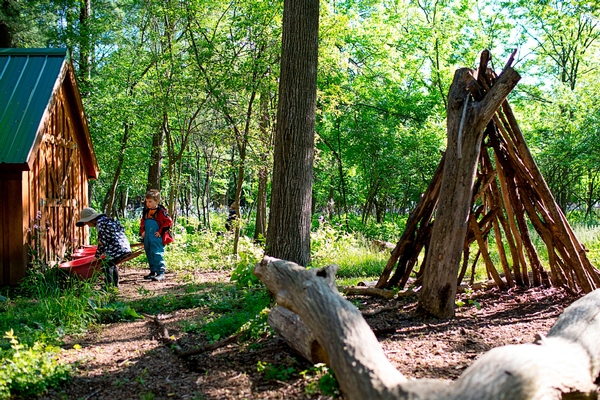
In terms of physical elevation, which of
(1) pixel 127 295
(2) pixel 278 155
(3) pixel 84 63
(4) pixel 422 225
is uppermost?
(3) pixel 84 63

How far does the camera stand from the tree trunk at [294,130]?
21.0ft

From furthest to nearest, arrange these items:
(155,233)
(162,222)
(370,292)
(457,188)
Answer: (162,222), (155,233), (370,292), (457,188)

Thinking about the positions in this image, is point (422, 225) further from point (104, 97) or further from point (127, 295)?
point (104, 97)

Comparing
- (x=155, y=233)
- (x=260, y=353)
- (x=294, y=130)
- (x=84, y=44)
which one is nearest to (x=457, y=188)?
(x=294, y=130)

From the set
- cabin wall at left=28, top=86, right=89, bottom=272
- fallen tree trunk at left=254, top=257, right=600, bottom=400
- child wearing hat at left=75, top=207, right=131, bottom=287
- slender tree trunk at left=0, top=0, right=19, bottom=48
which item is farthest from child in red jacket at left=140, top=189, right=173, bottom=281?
slender tree trunk at left=0, top=0, right=19, bottom=48

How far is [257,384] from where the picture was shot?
4059mm

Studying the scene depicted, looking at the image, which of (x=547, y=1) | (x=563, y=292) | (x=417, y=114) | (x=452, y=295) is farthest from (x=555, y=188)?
(x=452, y=295)

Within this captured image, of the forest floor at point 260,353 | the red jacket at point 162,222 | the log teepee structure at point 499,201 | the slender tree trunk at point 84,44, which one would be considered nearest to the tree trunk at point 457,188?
the log teepee structure at point 499,201

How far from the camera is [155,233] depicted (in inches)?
393

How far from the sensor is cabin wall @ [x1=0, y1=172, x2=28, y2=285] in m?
8.91

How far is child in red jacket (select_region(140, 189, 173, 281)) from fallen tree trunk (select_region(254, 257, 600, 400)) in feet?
20.4

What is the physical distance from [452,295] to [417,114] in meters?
17.0

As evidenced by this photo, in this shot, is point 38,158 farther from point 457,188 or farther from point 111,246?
point 457,188

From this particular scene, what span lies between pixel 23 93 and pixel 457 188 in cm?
829
